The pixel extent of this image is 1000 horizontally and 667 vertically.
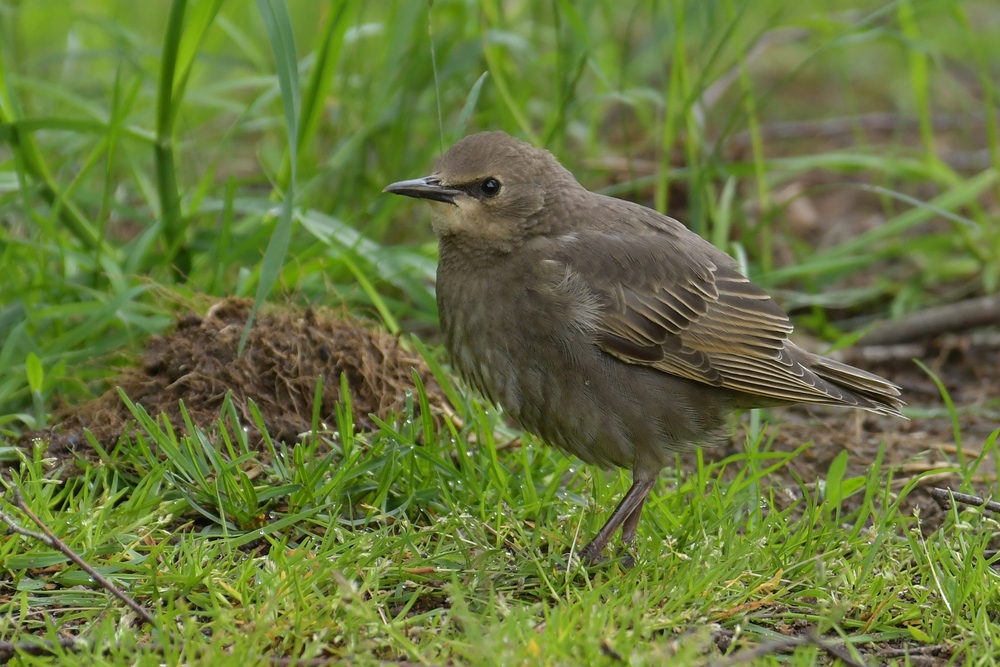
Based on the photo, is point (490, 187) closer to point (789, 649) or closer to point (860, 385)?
point (860, 385)

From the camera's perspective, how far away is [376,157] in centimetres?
636

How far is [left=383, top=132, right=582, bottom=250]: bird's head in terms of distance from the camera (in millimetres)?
4434

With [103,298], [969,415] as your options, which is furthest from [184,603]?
[969,415]

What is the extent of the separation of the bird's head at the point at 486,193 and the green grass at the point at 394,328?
298 mm

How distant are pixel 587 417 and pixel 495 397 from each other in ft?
1.12

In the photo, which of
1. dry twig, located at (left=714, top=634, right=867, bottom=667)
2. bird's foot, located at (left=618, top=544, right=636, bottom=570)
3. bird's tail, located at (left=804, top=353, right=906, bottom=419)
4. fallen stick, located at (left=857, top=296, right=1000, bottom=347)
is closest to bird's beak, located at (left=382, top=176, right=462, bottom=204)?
bird's foot, located at (left=618, top=544, right=636, bottom=570)

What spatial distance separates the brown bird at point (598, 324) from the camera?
424 centimetres

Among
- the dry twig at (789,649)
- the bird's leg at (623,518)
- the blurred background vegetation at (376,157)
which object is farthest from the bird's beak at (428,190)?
the dry twig at (789,649)

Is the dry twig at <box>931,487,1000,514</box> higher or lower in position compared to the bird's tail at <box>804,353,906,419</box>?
lower

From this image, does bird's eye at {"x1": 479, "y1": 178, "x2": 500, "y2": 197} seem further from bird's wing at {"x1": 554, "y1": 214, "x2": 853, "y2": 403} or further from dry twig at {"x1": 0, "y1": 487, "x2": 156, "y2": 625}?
dry twig at {"x1": 0, "y1": 487, "x2": 156, "y2": 625}

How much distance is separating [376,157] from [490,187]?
2021 millimetres

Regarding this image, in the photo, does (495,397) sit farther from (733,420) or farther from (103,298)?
(103,298)

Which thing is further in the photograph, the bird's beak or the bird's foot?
the bird's beak

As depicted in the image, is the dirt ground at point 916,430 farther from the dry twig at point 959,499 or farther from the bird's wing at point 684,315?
the bird's wing at point 684,315
